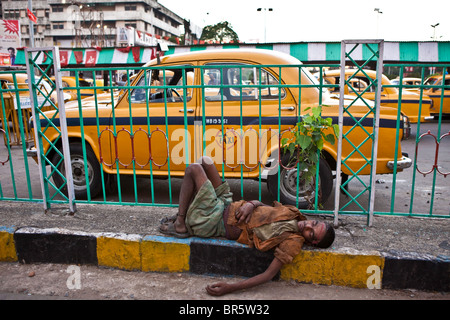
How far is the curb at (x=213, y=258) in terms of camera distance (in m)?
2.75

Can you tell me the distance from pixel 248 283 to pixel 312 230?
65cm

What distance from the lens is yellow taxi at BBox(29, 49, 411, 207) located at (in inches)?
156

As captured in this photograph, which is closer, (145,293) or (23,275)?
(145,293)

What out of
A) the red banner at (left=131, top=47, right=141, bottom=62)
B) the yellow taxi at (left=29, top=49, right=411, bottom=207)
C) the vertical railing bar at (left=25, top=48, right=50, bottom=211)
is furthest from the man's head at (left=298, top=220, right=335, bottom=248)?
the red banner at (left=131, top=47, right=141, bottom=62)

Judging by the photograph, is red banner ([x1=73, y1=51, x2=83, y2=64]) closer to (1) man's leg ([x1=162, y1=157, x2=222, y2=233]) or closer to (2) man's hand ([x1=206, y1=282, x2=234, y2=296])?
(1) man's leg ([x1=162, y1=157, x2=222, y2=233])

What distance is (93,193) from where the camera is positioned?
15.7ft

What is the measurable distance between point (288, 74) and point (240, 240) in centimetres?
220

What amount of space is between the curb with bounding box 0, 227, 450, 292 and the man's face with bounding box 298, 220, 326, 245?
120 mm

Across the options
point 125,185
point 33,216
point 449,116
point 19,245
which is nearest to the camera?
Answer: point 19,245

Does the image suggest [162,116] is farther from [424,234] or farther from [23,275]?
[424,234]

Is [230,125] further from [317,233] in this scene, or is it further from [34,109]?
[34,109]

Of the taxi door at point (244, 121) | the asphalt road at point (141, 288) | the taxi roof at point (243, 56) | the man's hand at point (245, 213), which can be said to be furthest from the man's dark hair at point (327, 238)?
the taxi roof at point (243, 56)

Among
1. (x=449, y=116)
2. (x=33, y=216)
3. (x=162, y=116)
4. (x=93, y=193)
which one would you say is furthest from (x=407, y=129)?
(x=449, y=116)

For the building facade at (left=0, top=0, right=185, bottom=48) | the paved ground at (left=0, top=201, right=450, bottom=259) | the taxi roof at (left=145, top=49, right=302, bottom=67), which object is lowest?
the paved ground at (left=0, top=201, right=450, bottom=259)
